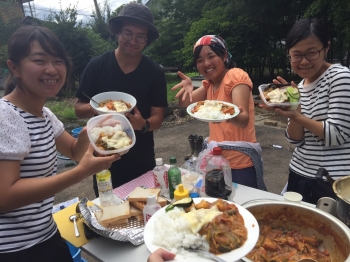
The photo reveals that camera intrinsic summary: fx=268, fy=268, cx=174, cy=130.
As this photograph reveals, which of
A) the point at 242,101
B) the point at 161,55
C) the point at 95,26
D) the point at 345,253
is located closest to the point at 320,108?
the point at 242,101

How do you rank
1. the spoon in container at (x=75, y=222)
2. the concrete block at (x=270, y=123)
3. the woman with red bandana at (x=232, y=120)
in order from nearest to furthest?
the spoon in container at (x=75, y=222) < the woman with red bandana at (x=232, y=120) < the concrete block at (x=270, y=123)

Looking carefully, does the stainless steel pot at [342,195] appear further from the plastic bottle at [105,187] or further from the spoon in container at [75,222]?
the spoon in container at [75,222]

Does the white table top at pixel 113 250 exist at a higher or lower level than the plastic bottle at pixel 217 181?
lower

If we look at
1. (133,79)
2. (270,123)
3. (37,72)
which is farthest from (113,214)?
(270,123)

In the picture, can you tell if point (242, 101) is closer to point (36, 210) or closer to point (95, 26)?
point (36, 210)

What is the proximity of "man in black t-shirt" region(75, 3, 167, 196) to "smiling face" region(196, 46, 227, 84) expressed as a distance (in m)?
0.47

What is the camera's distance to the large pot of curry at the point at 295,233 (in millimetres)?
1398

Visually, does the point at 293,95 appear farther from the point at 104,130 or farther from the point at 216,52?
the point at 104,130

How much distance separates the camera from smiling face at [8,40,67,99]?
4.86ft

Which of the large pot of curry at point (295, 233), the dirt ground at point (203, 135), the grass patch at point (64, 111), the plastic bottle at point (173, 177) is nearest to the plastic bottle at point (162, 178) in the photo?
the plastic bottle at point (173, 177)

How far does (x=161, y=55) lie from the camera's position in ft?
54.6

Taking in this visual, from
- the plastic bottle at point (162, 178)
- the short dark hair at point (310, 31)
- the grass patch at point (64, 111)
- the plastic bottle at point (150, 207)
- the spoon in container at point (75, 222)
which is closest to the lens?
the plastic bottle at point (150, 207)

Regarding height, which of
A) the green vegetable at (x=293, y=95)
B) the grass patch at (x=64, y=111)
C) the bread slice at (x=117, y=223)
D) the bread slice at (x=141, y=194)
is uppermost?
the green vegetable at (x=293, y=95)

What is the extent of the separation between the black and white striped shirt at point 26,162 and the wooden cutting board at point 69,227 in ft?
0.72
